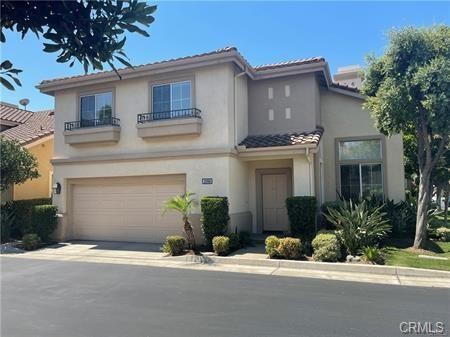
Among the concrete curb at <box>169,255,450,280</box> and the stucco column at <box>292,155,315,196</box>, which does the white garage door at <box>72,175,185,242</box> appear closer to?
the concrete curb at <box>169,255,450,280</box>

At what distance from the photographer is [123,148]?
14758mm

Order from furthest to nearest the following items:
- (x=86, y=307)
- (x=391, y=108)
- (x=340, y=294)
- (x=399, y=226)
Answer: (x=399, y=226), (x=391, y=108), (x=340, y=294), (x=86, y=307)

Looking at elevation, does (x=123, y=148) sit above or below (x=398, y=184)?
above

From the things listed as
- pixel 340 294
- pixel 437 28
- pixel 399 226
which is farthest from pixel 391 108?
pixel 340 294

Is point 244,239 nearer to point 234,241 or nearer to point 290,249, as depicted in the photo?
point 234,241

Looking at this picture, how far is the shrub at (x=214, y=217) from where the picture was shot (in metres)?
12.4

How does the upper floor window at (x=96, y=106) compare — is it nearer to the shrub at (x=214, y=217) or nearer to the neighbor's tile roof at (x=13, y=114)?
the shrub at (x=214, y=217)

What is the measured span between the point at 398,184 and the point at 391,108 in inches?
201

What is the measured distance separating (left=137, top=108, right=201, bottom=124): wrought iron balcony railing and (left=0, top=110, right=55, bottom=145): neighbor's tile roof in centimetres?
708

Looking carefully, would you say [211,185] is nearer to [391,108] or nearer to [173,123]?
[173,123]

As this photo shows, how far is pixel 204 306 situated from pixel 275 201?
8.97 m

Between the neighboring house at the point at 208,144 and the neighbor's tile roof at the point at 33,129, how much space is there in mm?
3440

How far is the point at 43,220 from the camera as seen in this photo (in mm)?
14977

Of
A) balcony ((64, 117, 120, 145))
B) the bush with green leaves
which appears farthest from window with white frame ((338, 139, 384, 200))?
balcony ((64, 117, 120, 145))
